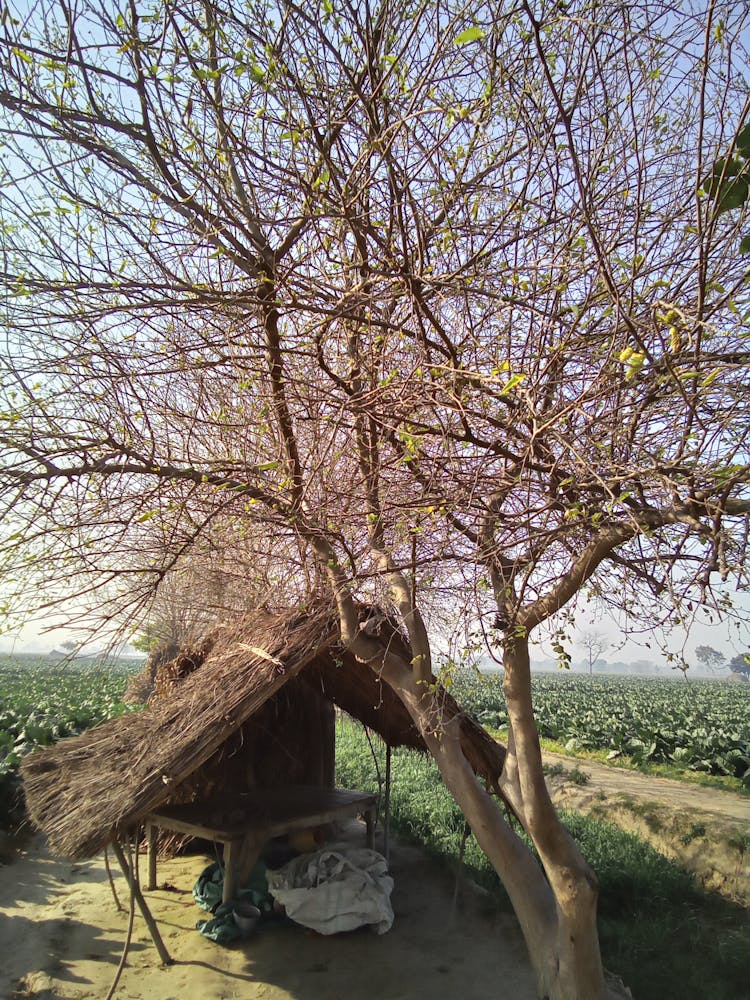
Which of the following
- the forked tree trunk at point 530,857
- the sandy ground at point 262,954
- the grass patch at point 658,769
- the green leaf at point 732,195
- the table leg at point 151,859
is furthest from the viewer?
the grass patch at point 658,769

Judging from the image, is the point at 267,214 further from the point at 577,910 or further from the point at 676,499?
the point at 577,910

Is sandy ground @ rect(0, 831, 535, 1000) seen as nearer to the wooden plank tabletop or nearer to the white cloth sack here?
→ the white cloth sack

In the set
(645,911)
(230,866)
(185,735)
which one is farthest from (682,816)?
(185,735)

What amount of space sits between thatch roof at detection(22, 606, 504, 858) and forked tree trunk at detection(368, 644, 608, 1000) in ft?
2.62

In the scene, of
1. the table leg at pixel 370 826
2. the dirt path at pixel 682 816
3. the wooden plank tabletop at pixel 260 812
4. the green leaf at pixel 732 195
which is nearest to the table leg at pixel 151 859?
the wooden plank tabletop at pixel 260 812

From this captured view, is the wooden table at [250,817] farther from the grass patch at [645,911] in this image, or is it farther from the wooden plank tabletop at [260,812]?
the grass patch at [645,911]

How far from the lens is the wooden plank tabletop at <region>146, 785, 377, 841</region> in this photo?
22.0 ft

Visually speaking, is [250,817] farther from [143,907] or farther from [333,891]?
[143,907]

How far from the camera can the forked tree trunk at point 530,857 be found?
4496 millimetres

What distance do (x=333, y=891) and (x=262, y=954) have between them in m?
0.79

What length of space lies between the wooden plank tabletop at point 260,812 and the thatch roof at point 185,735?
990 millimetres

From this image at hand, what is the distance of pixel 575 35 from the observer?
3639 mm

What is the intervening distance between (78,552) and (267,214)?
258 cm

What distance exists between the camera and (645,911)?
265 inches
